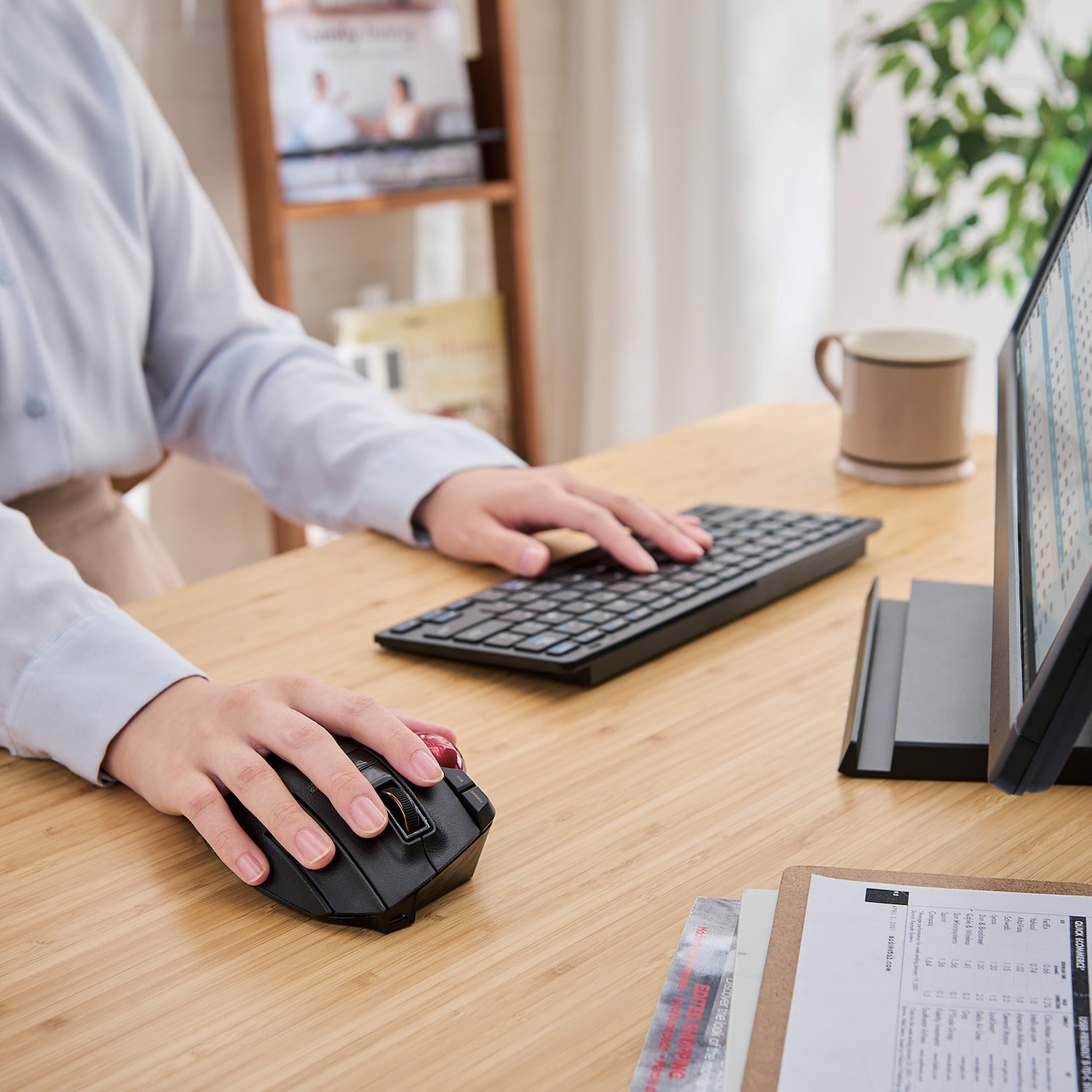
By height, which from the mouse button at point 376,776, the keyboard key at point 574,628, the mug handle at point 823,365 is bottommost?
the keyboard key at point 574,628

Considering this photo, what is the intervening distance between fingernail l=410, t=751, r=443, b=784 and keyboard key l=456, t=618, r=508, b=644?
8.4 inches

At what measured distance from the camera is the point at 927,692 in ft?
2.26

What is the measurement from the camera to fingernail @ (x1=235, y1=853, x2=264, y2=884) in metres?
0.55

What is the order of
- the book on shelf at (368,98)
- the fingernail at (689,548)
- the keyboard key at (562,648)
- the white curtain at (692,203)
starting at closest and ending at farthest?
the keyboard key at (562,648) < the fingernail at (689,548) < the book on shelf at (368,98) < the white curtain at (692,203)

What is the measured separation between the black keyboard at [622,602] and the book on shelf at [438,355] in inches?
57.2

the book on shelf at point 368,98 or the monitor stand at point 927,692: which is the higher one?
the book on shelf at point 368,98

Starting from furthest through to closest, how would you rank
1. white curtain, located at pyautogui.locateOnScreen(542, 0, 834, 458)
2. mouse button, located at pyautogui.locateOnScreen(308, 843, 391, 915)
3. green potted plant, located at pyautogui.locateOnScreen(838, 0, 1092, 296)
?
white curtain, located at pyautogui.locateOnScreen(542, 0, 834, 458) < green potted plant, located at pyautogui.locateOnScreen(838, 0, 1092, 296) < mouse button, located at pyautogui.locateOnScreen(308, 843, 391, 915)

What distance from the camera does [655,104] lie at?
2570mm

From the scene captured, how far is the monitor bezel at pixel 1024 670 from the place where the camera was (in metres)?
0.43

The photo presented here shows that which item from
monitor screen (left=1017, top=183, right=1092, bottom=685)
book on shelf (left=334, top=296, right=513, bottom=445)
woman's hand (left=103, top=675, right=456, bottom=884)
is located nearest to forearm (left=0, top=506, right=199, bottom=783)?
woman's hand (left=103, top=675, right=456, bottom=884)

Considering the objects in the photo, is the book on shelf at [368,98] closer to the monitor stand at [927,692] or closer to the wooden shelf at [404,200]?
the wooden shelf at [404,200]

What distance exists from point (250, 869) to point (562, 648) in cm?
26

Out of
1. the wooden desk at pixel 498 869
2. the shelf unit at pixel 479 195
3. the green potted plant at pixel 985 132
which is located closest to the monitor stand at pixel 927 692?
the wooden desk at pixel 498 869

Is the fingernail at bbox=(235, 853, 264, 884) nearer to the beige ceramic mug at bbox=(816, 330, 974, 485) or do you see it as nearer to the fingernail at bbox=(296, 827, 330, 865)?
the fingernail at bbox=(296, 827, 330, 865)
